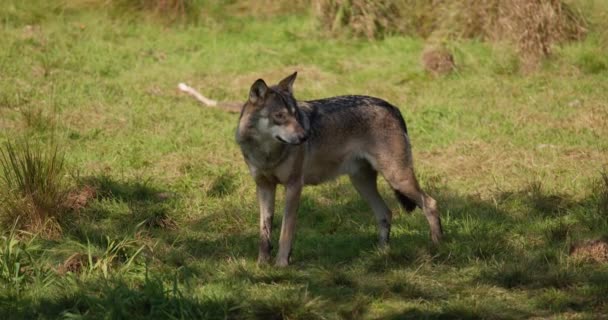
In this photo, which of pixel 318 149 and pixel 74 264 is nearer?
pixel 74 264

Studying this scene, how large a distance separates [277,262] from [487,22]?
322 inches

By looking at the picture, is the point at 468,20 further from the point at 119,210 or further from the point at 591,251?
the point at 591,251

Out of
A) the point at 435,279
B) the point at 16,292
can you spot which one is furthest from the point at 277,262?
the point at 16,292

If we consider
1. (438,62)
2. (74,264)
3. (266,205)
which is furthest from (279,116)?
(438,62)

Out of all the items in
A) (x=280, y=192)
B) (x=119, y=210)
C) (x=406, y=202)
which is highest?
(x=406, y=202)

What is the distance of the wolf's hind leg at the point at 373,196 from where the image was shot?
8617 millimetres

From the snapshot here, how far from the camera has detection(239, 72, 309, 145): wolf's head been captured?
7.63 m

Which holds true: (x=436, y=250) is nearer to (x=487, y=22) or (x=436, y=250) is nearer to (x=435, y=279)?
(x=435, y=279)

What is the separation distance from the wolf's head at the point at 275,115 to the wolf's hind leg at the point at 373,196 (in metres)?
0.97

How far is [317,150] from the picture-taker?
8.20 metres

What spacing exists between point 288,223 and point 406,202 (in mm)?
1190

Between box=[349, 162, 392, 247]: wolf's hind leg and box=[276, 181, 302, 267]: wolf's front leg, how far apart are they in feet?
2.49

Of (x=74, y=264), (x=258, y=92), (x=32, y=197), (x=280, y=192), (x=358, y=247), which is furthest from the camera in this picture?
(x=280, y=192)

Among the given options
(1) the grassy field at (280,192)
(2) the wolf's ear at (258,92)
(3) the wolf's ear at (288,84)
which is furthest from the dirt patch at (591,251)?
(2) the wolf's ear at (258,92)
